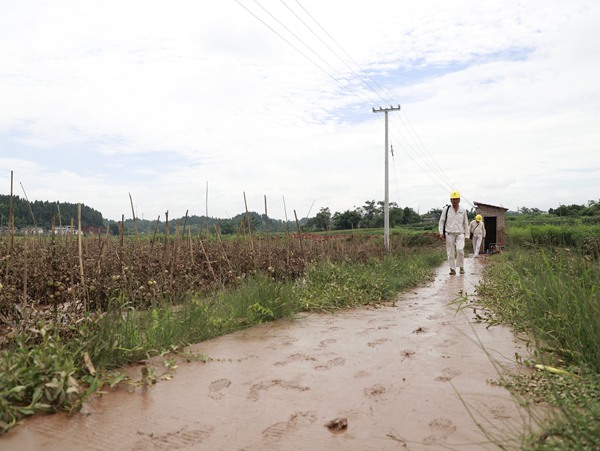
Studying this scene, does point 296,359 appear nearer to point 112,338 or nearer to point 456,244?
point 112,338

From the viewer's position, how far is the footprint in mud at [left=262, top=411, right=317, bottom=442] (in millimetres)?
2717

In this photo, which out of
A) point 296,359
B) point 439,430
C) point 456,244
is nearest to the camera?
point 439,430

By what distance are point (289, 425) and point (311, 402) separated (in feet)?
1.17

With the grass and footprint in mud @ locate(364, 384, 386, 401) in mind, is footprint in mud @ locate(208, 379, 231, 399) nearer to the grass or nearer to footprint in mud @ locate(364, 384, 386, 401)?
the grass

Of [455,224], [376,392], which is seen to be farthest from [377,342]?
[455,224]

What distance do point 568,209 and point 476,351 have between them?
41346mm

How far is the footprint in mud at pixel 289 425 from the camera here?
2717 mm

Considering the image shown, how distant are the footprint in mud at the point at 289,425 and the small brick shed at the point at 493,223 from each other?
2171cm

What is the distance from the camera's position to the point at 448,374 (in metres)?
3.61

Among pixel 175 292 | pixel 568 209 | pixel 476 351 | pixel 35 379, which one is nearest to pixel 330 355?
pixel 476 351

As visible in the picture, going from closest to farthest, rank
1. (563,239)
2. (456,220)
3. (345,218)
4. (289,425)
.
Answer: (289,425), (563,239), (456,220), (345,218)

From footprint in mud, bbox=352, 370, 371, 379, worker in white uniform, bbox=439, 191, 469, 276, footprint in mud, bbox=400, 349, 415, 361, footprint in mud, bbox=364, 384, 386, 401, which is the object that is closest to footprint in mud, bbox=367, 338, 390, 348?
footprint in mud, bbox=400, 349, 415, 361

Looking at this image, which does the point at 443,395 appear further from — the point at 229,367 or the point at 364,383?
the point at 229,367

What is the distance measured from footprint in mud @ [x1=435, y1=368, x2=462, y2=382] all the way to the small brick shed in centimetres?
2059
